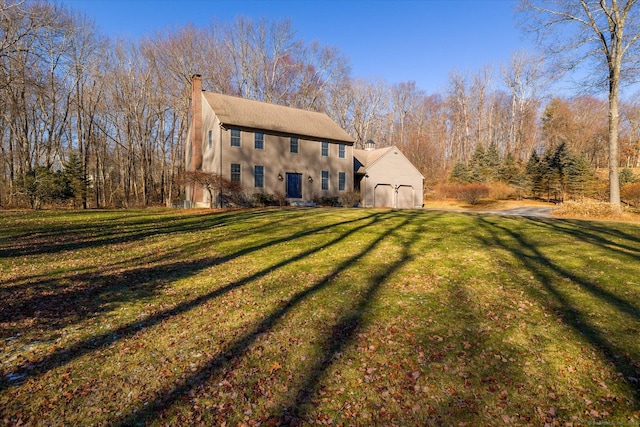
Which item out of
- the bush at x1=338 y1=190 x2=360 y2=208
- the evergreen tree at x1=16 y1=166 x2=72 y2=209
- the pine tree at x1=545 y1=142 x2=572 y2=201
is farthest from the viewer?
the pine tree at x1=545 y1=142 x2=572 y2=201

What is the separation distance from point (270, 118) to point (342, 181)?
7.65 metres

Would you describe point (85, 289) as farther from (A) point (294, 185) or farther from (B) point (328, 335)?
(A) point (294, 185)

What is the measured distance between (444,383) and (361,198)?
2439 cm

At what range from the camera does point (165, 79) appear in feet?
109

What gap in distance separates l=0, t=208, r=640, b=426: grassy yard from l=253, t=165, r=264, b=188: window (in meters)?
14.4

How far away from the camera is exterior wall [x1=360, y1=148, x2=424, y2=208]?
2752cm

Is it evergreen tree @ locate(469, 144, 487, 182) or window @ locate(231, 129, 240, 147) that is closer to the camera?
window @ locate(231, 129, 240, 147)

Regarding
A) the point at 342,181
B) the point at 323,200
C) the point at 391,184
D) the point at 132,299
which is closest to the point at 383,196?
the point at 391,184

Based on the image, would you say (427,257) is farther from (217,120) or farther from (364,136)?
(364,136)

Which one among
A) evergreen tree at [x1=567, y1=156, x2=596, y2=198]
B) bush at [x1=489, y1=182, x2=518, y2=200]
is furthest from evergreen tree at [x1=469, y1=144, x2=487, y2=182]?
evergreen tree at [x1=567, y1=156, x2=596, y2=198]

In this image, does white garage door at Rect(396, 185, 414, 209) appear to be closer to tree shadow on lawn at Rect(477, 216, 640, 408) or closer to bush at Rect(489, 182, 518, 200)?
bush at Rect(489, 182, 518, 200)

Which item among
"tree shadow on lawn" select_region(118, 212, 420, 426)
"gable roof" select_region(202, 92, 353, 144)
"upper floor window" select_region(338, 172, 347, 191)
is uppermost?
"gable roof" select_region(202, 92, 353, 144)

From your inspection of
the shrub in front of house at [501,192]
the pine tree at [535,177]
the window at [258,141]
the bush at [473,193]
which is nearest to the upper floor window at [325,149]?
the window at [258,141]

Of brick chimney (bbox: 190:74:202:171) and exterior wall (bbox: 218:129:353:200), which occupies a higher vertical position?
brick chimney (bbox: 190:74:202:171)
